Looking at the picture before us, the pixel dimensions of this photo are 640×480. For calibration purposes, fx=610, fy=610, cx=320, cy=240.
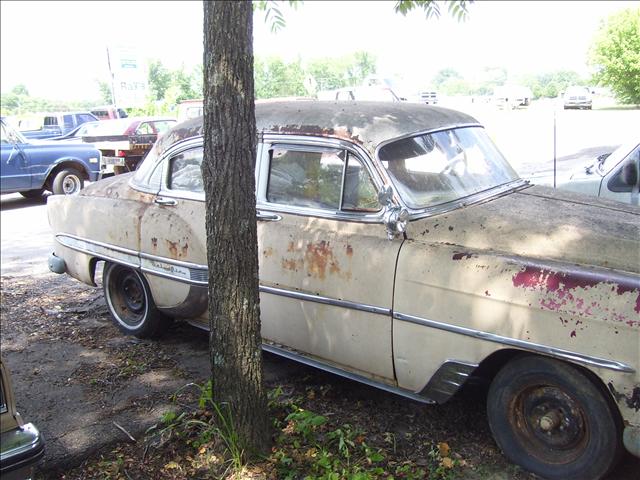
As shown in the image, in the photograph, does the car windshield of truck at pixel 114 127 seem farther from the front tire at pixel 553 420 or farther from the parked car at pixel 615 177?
the front tire at pixel 553 420

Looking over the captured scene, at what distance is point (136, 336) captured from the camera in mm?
4922

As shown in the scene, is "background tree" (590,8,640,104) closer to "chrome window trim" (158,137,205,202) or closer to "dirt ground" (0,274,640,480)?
"dirt ground" (0,274,640,480)

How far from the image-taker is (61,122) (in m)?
22.2

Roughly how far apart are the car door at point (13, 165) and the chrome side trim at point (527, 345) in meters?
10.8

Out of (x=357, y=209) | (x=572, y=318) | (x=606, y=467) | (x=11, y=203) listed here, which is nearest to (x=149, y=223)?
(x=357, y=209)

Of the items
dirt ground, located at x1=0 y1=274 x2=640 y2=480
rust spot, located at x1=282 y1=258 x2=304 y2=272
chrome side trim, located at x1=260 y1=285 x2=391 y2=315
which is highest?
rust spot, located at x1=282 y1=258 x2=304 y2=272

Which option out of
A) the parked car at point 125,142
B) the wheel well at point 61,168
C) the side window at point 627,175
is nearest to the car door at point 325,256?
the side window at point 627,175

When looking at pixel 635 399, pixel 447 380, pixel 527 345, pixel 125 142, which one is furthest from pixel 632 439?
pixel 125 142

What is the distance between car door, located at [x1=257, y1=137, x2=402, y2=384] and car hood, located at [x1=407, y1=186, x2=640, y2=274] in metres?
0.33

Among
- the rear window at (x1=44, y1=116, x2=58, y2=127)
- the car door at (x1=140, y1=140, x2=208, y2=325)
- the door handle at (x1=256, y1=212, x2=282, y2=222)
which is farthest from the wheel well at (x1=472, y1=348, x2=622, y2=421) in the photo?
the rear window at (x1=44, y1=116, x2=58, y2=127)

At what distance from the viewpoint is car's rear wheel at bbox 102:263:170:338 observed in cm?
476

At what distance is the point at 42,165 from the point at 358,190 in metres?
10.5

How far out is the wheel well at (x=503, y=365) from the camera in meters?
2.72

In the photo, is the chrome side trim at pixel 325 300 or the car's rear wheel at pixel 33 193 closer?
the chrome side trim at pixel 325 300
